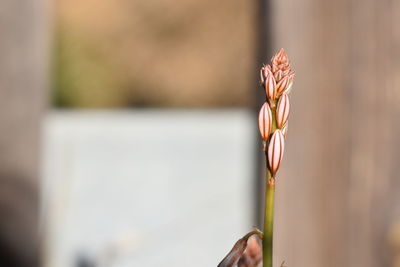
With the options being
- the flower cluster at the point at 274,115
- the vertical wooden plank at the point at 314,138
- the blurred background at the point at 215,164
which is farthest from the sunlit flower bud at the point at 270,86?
the vertical wooden plank at the point at 314,138

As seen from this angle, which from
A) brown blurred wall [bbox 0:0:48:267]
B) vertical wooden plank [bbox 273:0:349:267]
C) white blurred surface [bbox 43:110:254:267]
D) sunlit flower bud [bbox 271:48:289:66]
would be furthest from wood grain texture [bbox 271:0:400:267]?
sunlit flower bud [bbox 271:48:289:66]

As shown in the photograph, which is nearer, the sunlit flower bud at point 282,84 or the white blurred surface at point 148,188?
the sunlit flower bud at point 282,84

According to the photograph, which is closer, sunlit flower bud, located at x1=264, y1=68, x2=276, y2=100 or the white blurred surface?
sunlit flower bud, located at x1=264, y1=68, x2=276, y2=100

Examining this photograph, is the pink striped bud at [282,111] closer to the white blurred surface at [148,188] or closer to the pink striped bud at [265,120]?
the pink striped bud at [265,120]

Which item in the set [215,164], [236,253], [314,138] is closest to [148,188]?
[215,164]

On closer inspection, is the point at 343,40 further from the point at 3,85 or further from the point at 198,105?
the point at 198,105

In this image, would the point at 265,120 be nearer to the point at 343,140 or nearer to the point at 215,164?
the point at 343,140

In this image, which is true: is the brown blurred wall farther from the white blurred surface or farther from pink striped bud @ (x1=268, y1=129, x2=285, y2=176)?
pink striped bud @ (x1=268, y1=129, x2=285, y2=176)
